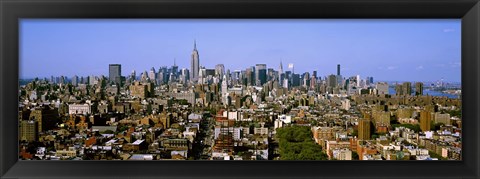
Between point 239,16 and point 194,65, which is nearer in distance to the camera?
point 239,16

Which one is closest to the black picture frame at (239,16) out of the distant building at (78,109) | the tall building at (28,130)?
the tall building at (28,130)

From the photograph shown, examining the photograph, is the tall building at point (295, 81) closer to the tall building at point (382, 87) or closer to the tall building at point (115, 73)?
the tall building at point (382, 87)

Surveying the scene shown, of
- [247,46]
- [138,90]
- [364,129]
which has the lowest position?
[364,129]

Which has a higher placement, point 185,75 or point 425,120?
point 185,75

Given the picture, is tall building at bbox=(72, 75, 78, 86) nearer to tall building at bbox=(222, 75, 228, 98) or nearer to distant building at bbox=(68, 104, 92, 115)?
distant building at bbox=(68, 104, 92, 115)

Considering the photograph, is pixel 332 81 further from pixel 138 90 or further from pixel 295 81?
pixel 138 90

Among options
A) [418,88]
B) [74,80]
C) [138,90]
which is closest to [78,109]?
[74,80]

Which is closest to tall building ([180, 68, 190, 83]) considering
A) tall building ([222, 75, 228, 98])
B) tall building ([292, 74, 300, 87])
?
tall building ([222, 75, 228, 98])
